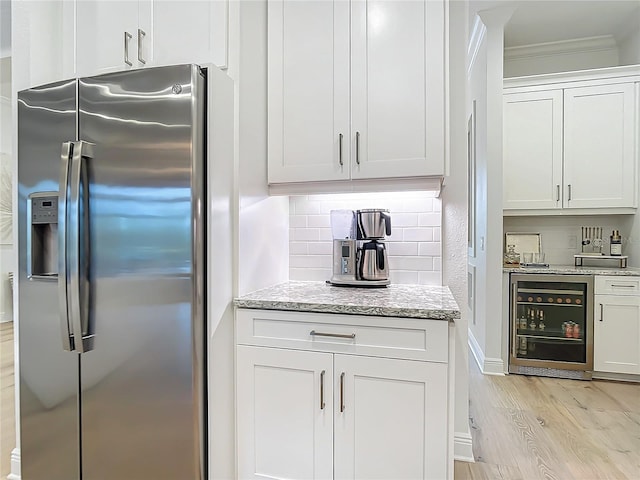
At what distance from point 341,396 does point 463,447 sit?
1013 millimetres

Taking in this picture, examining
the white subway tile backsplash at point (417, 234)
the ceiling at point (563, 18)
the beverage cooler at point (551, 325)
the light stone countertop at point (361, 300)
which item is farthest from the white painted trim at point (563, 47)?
the light stone countertop at point (361, 300)

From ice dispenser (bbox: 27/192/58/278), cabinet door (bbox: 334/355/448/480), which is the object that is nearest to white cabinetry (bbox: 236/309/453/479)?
cabinet door (bbox: 334/355/448/480)

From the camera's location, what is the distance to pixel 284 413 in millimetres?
1616

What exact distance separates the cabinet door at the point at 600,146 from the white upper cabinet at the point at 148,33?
333 cm

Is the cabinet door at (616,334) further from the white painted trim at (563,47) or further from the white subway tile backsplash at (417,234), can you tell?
the white painted trim at (563,47)

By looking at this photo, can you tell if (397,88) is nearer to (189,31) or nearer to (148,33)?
(189,31)

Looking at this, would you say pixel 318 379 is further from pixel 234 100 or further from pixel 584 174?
pixel 584 174

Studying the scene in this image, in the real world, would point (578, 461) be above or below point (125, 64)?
below

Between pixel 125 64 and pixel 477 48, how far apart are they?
3.36 metres

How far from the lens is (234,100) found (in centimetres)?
176

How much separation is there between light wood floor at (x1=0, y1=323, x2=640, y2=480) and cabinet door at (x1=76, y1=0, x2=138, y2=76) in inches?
84.2

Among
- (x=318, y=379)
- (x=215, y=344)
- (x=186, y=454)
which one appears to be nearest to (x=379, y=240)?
(x=318, y=379)

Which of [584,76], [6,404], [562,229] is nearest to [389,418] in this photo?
[6,404]

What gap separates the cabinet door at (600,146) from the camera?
3445mm
